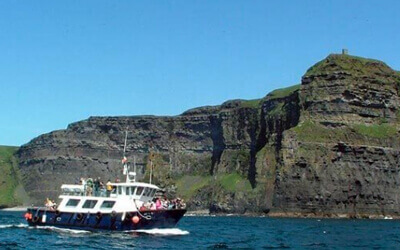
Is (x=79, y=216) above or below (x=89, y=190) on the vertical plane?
below

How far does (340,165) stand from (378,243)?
121m

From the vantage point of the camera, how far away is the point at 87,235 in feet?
252

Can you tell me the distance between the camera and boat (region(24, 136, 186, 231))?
260 feet

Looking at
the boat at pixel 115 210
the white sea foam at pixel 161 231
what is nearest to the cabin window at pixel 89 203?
the boat at pixel 115 210

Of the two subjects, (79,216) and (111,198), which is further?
(79,216)

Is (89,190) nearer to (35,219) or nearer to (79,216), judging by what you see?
(79,216)

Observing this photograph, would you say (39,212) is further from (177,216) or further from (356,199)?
(356,199)

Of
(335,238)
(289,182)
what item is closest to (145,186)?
(335,238)

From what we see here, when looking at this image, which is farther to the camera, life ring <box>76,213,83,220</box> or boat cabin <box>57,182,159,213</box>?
life ring <box>76,213,83,220</box>

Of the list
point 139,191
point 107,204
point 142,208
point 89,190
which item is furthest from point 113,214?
point 89,190

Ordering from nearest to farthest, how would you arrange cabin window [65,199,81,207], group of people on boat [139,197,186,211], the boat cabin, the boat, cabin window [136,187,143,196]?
1. the boat
2. the boat cabin
3. group of people on boat [139,197,186,211]
4. cabin window [136,187,143,196]
5. cabin window [65,199,81,207]

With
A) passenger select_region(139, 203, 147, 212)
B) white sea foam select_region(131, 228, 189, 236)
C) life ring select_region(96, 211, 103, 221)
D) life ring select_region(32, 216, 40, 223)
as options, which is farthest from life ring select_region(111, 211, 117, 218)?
life ring select_region(32, 216, 40, 223)

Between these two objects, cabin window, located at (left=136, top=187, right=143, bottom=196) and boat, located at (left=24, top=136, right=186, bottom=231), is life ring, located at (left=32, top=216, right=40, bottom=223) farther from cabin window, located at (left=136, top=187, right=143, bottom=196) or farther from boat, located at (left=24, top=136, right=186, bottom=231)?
cabin window, located at (left=136, top=187, right=143, bottom=196)

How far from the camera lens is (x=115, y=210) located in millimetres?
79812
